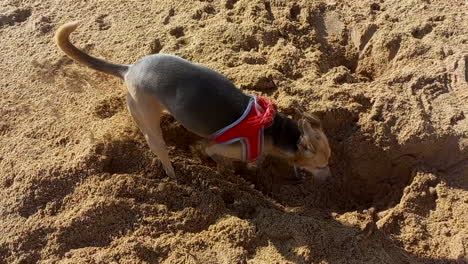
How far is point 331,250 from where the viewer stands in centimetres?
414

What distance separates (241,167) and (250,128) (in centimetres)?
79

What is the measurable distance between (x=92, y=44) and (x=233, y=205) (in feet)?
8.73

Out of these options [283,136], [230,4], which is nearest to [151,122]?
[283,136]

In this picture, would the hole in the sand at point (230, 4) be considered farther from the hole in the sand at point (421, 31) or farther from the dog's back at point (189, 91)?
the hole in the sand at point (421, 31)

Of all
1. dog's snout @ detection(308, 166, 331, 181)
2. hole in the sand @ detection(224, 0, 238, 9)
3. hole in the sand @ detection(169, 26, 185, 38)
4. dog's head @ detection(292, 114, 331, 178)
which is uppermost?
hole in the sand @ detection(224, 0, 238, 9)

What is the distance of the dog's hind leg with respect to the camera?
172 inches

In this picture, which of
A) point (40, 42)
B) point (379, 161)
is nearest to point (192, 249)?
point (379, 161)

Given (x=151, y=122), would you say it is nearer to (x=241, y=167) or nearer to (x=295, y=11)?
(x=241, y=167)

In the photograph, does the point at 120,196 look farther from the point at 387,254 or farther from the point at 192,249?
the point at 387,254

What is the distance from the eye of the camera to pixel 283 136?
458 centimetres

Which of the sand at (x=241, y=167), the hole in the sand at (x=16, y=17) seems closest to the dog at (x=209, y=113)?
the sand at (x=241, y=167)

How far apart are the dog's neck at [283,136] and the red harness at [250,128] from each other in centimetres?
13

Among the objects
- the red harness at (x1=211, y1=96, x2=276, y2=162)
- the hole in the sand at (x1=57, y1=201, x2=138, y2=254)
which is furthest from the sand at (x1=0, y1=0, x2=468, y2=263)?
the red harness at (x1=211, y1=96, x2=276, y2=162)

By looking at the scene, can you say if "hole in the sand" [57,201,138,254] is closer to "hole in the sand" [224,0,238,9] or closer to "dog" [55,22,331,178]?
"dog" [55,22,331,178]
